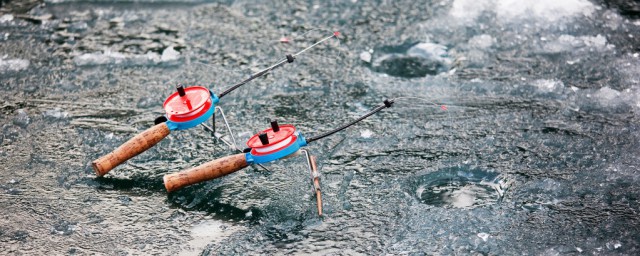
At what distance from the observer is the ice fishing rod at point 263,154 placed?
3533 millimetres

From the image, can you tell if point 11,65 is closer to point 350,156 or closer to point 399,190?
point 350,156

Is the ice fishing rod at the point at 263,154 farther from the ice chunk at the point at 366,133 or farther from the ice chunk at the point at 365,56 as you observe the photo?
the ice chunk at the point at 365,56

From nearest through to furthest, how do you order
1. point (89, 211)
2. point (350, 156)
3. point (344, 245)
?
point (344, 245), point (89, 211), point (350, 156)

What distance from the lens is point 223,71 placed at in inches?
204

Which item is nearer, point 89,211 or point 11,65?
point 89,211

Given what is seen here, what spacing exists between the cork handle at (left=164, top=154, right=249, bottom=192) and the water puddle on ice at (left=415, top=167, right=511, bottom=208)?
1.02m

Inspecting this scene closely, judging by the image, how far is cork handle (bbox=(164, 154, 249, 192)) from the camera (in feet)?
12.3

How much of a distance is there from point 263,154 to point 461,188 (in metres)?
1.15

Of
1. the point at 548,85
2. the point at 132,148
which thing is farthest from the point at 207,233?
the point at 548,85

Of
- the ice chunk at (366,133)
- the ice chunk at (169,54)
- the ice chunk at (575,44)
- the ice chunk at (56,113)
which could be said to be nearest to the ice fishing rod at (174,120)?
the ice chunk at (366,133)

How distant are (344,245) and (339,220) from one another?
0.18 metres

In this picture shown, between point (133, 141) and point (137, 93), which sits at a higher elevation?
point (133, 141)

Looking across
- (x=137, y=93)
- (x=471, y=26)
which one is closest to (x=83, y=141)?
(x=137, y=93)

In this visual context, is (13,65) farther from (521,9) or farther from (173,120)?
(521,9)
